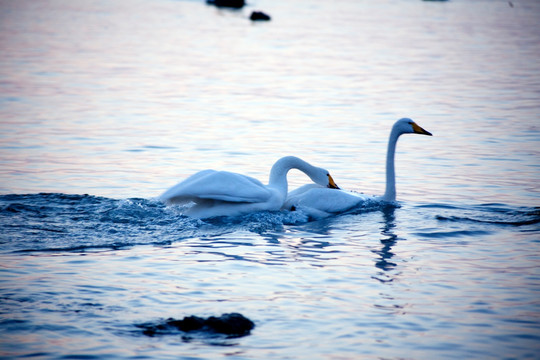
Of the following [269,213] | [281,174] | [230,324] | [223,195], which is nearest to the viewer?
[230,324]

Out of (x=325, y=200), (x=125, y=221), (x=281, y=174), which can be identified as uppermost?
(x=281, y=174)

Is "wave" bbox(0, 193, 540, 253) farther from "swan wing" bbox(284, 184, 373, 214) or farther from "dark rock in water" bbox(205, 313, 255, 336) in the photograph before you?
"dark rock in water" bbox(205, 313, 255, 336)

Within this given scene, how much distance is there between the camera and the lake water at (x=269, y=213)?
660 cm

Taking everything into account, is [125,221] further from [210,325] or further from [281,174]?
[210,325]

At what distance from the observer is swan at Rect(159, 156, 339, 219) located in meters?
9.69

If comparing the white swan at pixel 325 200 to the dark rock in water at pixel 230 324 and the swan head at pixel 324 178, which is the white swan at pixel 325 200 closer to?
the swan head at pixel 324 178

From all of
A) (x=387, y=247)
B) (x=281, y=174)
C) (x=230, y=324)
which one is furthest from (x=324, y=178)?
(x=230, y=324)

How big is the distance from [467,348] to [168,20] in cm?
3648

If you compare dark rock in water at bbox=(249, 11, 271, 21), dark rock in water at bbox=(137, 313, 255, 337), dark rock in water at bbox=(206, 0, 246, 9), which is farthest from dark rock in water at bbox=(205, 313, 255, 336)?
dark rock in water at bbox=(206, 0, 246, 9)

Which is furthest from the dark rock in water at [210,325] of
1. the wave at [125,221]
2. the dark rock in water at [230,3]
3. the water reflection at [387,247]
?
the dark rock in water at [230,3]

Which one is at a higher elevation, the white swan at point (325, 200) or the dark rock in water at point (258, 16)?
the dark rock in water at point (258, 16)

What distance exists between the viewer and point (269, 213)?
10.1 meters

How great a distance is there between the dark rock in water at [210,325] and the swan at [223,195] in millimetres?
3269

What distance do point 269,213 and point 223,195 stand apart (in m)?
0.70
